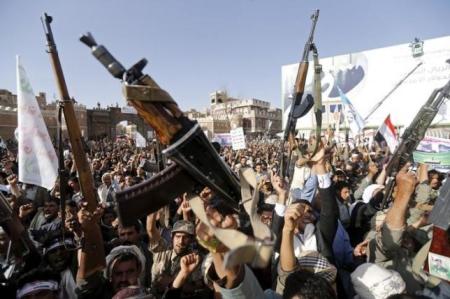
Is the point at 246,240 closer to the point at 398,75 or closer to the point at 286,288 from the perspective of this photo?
the point at 286,288

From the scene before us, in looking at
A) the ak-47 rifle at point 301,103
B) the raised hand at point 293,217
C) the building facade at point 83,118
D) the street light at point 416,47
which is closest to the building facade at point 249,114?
the building facade at point 83,118

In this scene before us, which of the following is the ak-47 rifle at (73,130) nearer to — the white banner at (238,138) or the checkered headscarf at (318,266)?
the checkered headscarf at (318,266)

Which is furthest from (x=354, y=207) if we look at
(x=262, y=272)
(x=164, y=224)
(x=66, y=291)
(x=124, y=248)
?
(x=66, y=291)

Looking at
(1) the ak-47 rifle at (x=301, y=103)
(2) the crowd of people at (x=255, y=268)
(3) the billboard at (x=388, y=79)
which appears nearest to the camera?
(2) the crowd of people at (x=255, y=268)

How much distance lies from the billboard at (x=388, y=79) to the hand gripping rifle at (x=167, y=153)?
24.0 metres

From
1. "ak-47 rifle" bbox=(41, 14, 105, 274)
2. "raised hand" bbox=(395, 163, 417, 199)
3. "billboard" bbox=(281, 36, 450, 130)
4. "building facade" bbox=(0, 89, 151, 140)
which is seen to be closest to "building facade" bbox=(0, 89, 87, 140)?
"building facade" bbox=(0, 89, 151, 140)

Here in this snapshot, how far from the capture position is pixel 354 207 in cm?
446

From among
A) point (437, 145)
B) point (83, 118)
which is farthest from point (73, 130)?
point (83, 118)

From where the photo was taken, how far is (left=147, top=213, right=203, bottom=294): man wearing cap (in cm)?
280

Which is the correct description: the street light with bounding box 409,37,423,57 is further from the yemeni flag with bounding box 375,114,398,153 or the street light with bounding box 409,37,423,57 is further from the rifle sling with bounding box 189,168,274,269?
the rifle sling with bounding box 189,168,274,269

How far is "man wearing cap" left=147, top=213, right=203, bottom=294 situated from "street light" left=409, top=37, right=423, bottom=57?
30306mm

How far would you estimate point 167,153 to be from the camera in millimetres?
1602

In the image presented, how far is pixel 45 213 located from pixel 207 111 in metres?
82.2

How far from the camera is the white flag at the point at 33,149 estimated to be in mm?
3600
